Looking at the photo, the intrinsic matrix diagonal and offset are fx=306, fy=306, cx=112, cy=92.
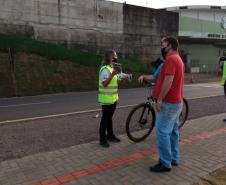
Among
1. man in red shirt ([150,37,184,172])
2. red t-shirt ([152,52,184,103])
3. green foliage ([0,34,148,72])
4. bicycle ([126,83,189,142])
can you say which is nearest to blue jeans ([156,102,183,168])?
man in red shirt ([150,37,184,172])

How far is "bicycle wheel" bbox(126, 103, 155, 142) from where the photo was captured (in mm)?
5957

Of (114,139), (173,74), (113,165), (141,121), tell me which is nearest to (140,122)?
(141,121)

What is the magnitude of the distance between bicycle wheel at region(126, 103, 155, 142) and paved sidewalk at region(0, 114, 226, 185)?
167 millimetres

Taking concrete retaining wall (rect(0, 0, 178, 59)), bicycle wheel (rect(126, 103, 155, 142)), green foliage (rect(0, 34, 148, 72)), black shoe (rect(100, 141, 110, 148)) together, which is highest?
concrete retaining wall (rect(0, 0, 178, 59))

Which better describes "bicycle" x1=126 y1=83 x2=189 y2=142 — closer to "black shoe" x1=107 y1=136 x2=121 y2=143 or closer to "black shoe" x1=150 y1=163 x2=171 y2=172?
"black shoe" x1=107 y1=136 x2=121 y2=143

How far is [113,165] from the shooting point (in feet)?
15.2

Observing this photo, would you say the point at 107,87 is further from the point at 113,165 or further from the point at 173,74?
the point at 173,74

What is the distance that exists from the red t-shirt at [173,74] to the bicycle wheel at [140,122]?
157 centimetres

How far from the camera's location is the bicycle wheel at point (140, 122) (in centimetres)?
596

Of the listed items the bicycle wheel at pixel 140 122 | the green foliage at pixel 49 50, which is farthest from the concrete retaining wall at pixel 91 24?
the bicycle wheel at pixel 140 122

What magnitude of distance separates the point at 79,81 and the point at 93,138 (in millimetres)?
13708

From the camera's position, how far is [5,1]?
20609 millimetres

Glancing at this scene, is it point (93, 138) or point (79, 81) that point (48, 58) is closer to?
point (79, 81)

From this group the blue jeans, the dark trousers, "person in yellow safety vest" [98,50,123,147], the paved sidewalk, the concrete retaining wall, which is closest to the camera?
the paved sidewalk
